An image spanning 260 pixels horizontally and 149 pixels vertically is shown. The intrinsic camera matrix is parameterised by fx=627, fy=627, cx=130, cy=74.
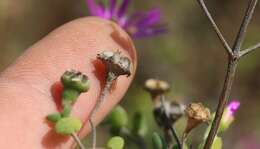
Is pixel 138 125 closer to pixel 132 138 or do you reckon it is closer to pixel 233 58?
pixel 132 138

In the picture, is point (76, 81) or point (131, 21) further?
point (131, 21)

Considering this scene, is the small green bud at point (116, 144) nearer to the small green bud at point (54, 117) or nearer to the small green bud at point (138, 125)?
the small green bud at point (54, 117)

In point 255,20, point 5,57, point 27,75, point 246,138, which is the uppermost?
point 27,75

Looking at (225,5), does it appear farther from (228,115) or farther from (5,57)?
(228,115)

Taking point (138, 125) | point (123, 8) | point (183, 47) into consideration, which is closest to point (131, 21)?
point (123, 8)

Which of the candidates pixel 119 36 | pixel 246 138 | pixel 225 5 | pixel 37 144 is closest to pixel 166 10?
pixel 225 5

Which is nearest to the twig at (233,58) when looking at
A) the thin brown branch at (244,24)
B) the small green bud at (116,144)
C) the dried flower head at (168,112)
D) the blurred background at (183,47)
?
the thin brown branch at (244,24)

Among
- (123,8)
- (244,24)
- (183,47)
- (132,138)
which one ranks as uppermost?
(244,24)
